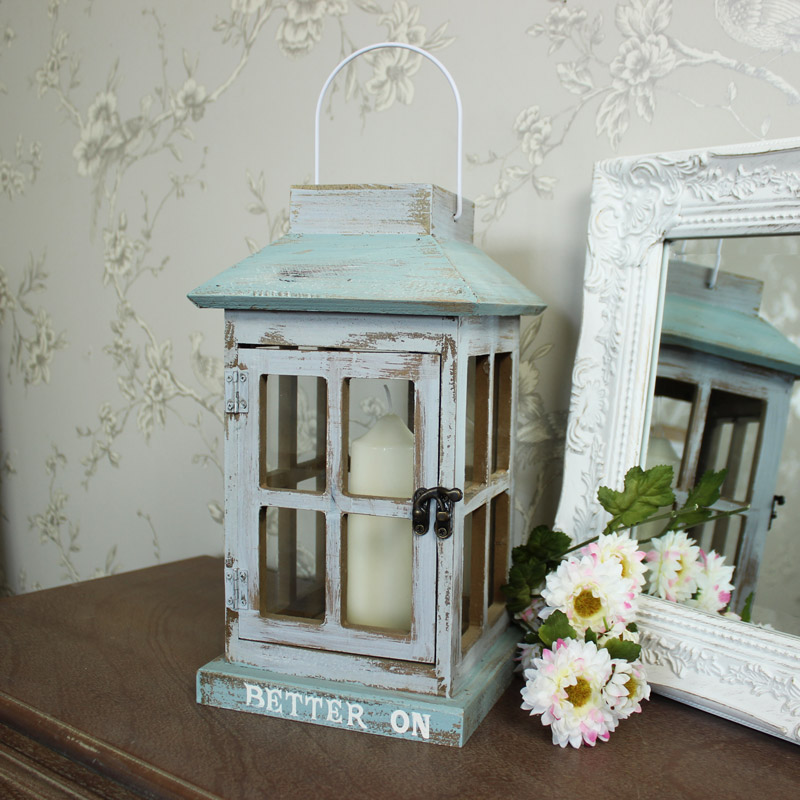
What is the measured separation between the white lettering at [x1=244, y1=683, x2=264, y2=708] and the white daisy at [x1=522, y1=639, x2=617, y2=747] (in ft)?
0.79

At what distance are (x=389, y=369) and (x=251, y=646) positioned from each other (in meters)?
0.30

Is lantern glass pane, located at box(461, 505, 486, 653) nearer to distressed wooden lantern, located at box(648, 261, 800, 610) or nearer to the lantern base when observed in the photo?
the lantern base

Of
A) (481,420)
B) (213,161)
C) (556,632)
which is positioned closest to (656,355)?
(481,420)

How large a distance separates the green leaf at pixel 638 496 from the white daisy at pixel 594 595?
0.06 m

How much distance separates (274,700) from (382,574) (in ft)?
0.48

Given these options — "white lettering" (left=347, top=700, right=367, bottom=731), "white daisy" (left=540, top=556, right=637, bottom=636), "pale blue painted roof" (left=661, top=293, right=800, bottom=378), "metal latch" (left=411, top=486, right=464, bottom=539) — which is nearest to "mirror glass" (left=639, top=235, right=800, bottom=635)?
"pale blue painted roof" (left=661, top=293, right=800, bottom=378)

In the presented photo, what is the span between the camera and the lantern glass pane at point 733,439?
0.71 m

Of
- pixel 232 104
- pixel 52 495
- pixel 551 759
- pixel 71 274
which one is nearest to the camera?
pixel 551 759

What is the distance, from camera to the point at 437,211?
69cm

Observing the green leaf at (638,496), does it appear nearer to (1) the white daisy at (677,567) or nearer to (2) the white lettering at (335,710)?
(1) the white daisy at (677,567)

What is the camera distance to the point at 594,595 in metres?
0.67

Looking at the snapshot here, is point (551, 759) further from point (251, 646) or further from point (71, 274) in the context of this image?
point (71, 274)

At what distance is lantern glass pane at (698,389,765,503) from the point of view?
0.71 meters

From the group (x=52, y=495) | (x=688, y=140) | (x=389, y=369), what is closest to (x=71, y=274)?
(x=52, y=495)
